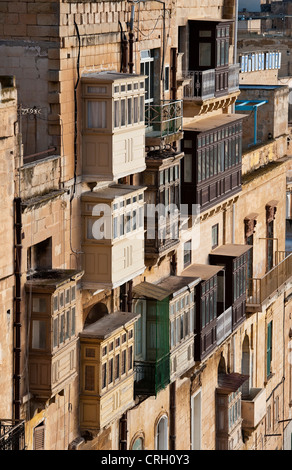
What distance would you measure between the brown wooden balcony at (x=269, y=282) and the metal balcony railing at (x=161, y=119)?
10116 millimetres

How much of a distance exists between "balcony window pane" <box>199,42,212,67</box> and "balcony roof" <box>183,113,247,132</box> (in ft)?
4.92

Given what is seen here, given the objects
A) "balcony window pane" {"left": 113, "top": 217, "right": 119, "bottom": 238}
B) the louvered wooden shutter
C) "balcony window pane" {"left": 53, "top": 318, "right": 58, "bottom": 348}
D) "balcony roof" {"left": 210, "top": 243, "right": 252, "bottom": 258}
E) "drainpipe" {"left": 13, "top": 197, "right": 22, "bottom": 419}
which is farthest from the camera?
"balcony roof" {"left": 210, "top": 243, "right": 252, "bottom": 258}

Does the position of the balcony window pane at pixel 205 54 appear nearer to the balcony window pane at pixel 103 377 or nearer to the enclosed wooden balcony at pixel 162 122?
the enclosed wooden balcony at pixel 162 122

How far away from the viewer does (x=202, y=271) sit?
40.2 meters

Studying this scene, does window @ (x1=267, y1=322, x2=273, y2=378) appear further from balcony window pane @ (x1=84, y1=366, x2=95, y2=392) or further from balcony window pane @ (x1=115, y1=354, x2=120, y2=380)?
balcony window pane @ (x1=84, y1=366, x2=95, y2=392)

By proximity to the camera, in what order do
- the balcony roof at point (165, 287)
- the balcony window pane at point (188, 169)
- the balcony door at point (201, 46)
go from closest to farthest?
the balcony roof at point (165, 287)
the balcony window pane at point (188, 169)
the balcony door at point (201, 46)

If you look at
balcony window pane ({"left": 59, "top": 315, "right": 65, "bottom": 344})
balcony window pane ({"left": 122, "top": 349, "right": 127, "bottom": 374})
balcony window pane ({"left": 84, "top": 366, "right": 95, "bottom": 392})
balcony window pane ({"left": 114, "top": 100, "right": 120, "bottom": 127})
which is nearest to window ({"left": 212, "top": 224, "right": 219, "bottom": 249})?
balcony window pane ({"left": 122, "top": 349, "right": 127, "bottom": 374})

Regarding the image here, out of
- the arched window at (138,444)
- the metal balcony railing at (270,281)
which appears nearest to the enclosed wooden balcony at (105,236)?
the arched window at (138,444)

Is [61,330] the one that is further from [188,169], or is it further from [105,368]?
[188,169]

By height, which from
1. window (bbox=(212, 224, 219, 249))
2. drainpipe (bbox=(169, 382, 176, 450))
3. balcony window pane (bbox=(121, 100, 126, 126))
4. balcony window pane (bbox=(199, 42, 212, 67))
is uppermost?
balcony window pane (bbox=(199, 42, 212, 67))

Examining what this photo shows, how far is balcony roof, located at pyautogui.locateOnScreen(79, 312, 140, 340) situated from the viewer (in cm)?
3203

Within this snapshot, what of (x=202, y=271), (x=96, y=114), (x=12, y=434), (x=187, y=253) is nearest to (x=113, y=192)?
(x=96, y=114)

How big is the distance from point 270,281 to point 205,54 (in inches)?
370

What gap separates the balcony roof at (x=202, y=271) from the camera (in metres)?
39.6
